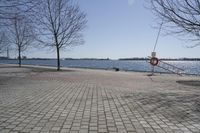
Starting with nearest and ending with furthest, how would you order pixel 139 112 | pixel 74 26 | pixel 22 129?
pixel 22 129 → pixel 139 112 → pixel 74 26

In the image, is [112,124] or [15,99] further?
[15,99]

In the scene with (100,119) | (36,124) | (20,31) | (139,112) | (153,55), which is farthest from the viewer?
(20,31)

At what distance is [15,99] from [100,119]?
3863 millimetres

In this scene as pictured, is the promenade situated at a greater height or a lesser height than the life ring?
lesser

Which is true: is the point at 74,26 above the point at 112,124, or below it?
above

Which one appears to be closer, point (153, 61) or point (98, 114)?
point (98, 114)

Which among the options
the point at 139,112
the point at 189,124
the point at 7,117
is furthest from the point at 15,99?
the point at 189,124

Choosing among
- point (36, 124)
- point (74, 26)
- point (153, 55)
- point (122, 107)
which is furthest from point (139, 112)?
point (74, 26)

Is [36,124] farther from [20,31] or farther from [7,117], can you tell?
[20,31]

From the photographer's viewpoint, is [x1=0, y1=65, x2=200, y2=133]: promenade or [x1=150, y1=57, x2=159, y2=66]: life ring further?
[x1=150, y1=57, x2=159, y2=66]: life ring

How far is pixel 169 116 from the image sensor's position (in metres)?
6.84

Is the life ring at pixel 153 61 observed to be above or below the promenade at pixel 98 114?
above

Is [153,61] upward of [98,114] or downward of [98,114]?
upward

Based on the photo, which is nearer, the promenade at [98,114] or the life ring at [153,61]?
the promenade at [98,114]
